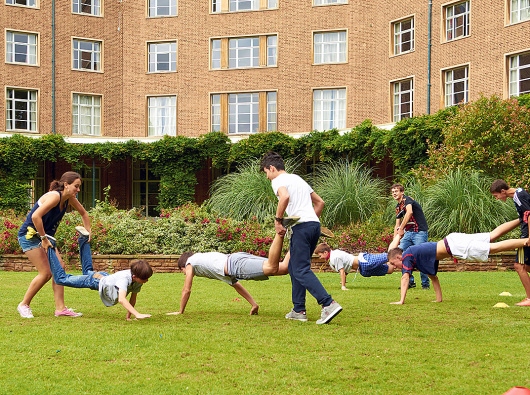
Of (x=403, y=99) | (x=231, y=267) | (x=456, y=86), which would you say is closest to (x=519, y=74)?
(x=456, y=86)

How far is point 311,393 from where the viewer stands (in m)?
4.03

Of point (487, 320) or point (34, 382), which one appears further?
point (487, 320)

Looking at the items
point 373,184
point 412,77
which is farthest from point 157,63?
point 373,184

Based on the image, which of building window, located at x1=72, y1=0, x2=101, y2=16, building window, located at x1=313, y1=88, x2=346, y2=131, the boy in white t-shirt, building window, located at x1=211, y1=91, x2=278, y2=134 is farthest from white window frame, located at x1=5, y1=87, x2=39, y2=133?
the boy in white t-shirt

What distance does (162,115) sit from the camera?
3145 centimetres

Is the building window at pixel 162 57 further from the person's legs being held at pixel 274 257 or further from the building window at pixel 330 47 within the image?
the person's legs being held at pixel 274 257

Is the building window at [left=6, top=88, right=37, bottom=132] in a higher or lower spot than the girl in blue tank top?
higher

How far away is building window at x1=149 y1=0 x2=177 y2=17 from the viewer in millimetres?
31297

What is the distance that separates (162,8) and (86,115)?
6809 millimetres

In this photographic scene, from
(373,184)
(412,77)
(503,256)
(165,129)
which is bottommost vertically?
(503,256)

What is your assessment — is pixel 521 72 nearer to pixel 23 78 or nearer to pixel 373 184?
pixel 373 184

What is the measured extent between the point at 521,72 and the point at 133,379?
2254cm

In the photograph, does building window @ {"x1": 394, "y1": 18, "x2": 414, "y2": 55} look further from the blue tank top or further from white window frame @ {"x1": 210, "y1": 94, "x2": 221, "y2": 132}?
the blue tank top

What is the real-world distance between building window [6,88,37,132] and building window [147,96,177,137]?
5.72 metres
